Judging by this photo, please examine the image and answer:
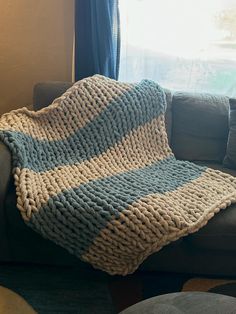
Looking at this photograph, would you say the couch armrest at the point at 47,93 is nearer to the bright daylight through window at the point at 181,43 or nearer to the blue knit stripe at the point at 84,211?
the bright daylight through window at the point at 181,43

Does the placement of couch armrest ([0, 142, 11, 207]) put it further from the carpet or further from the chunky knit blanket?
the carpet

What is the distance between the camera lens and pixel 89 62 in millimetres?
1987

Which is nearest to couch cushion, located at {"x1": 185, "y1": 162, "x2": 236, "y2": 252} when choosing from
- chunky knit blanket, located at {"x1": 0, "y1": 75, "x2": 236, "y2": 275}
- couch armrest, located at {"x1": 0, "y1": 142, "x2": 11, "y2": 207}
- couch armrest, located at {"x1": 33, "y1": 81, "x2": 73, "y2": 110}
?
chunky knit blanket, located at {"x1": 0, "y1": 75, "x2": 236, "y2": 275}

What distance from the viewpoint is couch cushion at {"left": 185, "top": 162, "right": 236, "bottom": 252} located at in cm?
134

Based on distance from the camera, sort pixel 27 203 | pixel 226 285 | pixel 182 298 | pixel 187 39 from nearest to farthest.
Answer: pixel 182 298 → pixel 27 203 → pixel 226 285 → pixel 187 39

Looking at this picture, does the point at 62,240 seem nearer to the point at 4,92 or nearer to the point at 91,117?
the point at 91,117

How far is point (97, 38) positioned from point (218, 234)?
1.24 metres

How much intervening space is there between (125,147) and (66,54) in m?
0.78

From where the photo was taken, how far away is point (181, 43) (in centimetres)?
208

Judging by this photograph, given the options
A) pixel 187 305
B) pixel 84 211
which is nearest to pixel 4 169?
pixel 84 211

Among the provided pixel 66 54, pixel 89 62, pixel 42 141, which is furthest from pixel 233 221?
pixel 66 54

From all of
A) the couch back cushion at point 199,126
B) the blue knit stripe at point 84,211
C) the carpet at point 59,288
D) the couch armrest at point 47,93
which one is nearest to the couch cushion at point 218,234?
the blue knit stripe at point 84,211

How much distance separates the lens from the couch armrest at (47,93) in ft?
6.08

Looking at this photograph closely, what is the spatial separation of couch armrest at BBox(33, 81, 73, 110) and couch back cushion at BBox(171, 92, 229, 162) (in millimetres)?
634
